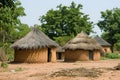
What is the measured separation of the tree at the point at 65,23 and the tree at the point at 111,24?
28.8 feet

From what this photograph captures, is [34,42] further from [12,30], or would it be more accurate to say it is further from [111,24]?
[111,24]

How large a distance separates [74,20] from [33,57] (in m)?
24.4

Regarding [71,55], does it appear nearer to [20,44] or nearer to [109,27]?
[20,44]

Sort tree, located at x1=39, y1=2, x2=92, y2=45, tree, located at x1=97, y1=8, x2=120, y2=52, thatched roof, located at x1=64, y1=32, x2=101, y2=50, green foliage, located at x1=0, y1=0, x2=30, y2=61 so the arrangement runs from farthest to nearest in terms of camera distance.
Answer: tree, located at x1=97, y1=8, x2=120, y2=52 → tree, located at x1=39, y1=2, x2=92, y2=45 → green foliage, located at x1=0, y1=0, x2=30, y2=61 → thatched roof, located at x1=64, y1=32, x2=101, y2=50

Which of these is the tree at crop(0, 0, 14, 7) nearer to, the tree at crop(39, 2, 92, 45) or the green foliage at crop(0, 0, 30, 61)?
the green foliage at crop(0, 0, 30, 61)

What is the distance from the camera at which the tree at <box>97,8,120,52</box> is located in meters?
64.1

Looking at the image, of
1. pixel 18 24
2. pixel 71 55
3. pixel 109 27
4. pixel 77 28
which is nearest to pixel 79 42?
pixel 71 55

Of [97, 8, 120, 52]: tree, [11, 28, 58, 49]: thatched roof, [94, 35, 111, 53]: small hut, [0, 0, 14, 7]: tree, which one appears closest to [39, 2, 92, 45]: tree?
[94, 35, 111, 53]: small hut

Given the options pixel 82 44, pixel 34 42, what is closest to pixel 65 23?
pixel 82 44

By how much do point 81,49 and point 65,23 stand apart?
1990 centimetres

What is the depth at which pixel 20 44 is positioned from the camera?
1248 inches

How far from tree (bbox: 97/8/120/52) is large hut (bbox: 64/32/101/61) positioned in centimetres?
2570

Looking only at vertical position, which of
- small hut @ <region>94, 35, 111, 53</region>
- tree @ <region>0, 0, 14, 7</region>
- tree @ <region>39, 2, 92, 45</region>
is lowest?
tree @ <region>0, 0, 14, 7</region>

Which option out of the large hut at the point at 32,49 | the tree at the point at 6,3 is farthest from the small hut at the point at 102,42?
the tree at the point at 6,3
